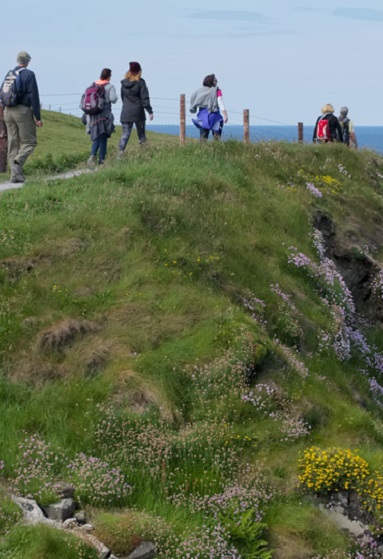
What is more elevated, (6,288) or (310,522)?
(6,288)

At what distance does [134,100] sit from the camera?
23.2m

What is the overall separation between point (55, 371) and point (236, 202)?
729 centimetres

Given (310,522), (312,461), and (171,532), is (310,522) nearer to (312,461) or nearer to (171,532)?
(312,461)

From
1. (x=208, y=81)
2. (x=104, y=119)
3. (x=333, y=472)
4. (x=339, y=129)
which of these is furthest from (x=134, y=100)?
(x=333, y=472)

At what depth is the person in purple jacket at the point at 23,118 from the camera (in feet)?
67.4

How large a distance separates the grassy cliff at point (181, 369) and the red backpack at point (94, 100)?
3479mm

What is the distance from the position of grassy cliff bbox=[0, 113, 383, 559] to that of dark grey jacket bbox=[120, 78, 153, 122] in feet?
12.0

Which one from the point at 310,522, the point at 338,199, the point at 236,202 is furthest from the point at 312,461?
the point at 338,199

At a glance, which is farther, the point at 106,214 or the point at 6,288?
the point at 106,214

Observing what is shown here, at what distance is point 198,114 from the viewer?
24531 millimetres

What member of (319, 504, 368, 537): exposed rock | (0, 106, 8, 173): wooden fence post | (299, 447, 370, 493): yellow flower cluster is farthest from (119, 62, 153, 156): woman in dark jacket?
(319, 504, 368, 537): exposed rock

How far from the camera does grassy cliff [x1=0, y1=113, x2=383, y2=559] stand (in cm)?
1111

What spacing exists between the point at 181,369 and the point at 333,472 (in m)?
2.59

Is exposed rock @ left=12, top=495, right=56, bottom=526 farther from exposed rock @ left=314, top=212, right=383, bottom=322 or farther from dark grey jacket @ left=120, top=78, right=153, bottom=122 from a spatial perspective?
dark grey jacket @ left=120, top=78, right=153, bottom=122
